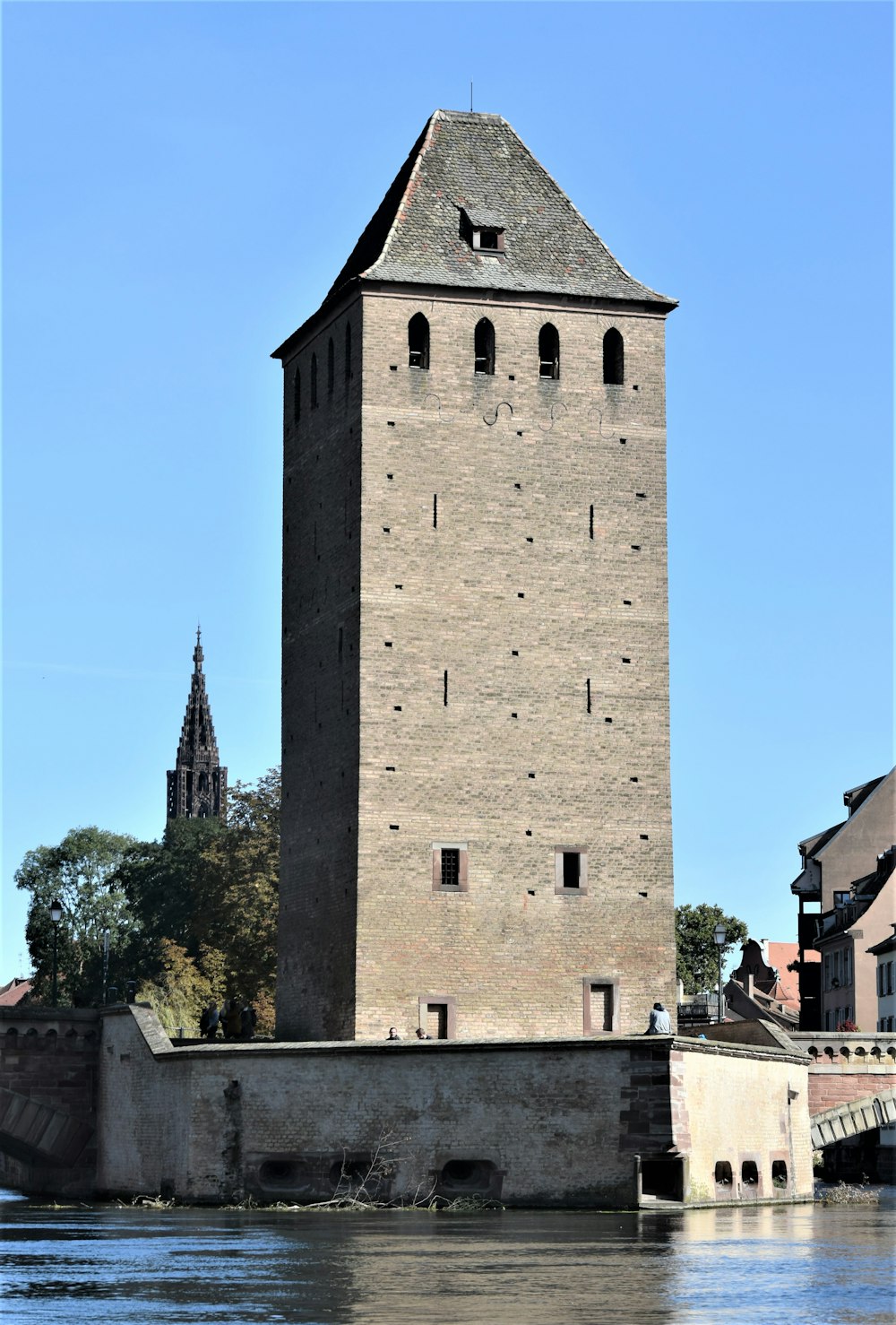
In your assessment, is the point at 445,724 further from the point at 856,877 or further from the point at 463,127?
the point at 856,877

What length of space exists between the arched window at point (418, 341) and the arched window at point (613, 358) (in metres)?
3.58

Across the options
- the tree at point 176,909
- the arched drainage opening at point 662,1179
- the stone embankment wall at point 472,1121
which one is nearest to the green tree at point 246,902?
the tree at point 176,909

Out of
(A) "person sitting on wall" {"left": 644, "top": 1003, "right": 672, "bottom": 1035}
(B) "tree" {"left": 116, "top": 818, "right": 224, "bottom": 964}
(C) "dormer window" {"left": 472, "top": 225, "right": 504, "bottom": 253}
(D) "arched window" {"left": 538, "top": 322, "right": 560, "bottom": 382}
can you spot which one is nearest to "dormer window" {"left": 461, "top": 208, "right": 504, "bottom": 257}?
(C) "dormer window" {"left": 472, "top": 225, "right": 504, "bottom": 253}

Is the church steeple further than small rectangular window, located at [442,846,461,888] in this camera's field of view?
Yes

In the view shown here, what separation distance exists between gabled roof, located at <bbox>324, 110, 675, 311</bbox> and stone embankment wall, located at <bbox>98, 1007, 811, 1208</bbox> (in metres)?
15.0

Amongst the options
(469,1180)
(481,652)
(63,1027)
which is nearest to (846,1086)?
(481,652)

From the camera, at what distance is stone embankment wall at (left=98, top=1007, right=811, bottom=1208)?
37.8m

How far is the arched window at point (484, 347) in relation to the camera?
157 ft

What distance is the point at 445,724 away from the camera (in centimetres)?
4619

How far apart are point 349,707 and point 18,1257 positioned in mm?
19221

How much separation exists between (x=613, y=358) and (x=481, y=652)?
6618 millimetres

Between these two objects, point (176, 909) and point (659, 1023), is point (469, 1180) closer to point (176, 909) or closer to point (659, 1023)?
point (659, 1023)

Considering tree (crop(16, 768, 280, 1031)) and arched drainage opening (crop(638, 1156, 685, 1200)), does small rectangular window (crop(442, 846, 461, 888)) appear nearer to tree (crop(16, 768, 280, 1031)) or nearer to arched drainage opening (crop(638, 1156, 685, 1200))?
arched drainage opening (crop(638, 1156, 685, 1200))

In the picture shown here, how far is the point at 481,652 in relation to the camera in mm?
46531
